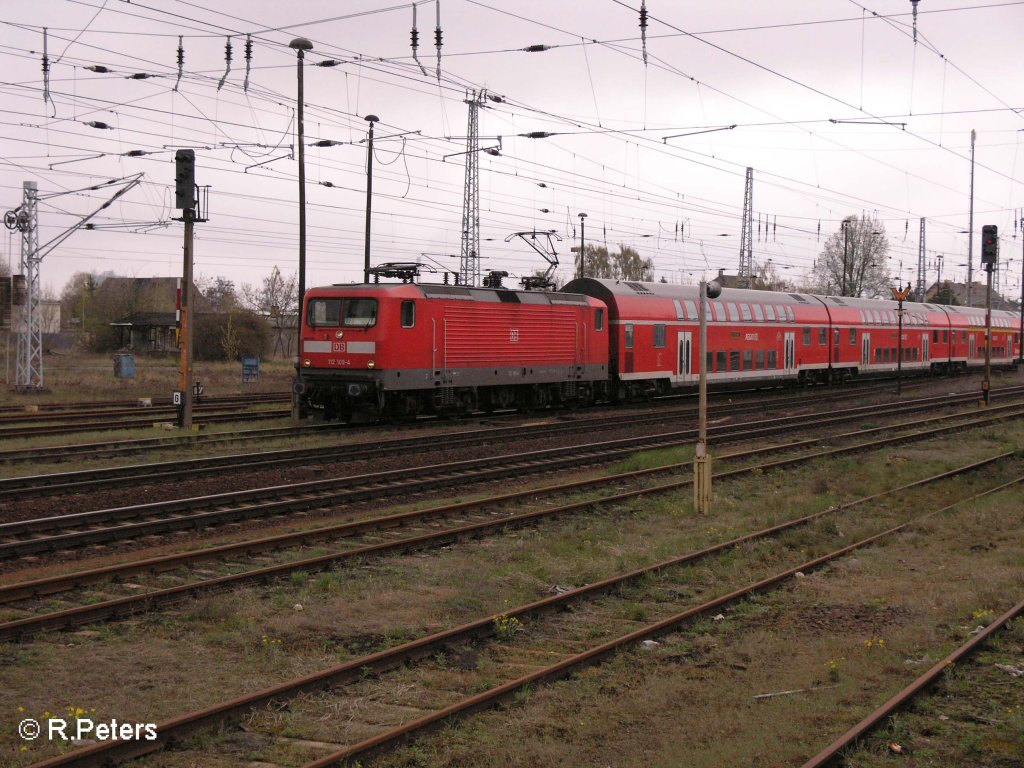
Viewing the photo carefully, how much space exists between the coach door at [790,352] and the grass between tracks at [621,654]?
81.0 ft

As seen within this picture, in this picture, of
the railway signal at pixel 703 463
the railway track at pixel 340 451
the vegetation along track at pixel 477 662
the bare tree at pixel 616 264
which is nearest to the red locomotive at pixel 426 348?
the railway track at pixel 340 451

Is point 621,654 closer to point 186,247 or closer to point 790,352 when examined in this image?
point 186,247

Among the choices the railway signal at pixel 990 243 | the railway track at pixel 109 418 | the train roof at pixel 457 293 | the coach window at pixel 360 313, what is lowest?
the railway track at pixel 109 418

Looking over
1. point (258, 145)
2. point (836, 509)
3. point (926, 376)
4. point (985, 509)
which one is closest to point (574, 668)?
point (836, 509)

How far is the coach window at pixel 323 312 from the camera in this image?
2298 cm

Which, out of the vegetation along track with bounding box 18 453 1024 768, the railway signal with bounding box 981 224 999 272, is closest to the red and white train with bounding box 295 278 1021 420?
the vegetation along track with bounding box 18 453 1024 768

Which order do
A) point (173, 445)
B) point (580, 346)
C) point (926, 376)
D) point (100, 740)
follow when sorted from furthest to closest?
point (926, 376) < point (580, 346) < point (173, 445) < point (100, 740)

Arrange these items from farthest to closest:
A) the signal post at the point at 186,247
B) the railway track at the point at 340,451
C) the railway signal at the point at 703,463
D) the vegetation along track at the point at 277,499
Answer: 1. the signal post at the point at 186,247
2. the railway track at the point at 340,451
3. the railway signal at the point at 703,463
4. the vegetation along track at the point at 277,499

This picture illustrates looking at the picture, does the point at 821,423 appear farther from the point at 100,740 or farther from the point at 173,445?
the point at 100,740

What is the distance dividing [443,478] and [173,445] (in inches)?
263

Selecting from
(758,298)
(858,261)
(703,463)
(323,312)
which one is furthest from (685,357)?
(858,261)

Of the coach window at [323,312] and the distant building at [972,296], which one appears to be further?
the distant building at [972,296]

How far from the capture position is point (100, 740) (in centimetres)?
574

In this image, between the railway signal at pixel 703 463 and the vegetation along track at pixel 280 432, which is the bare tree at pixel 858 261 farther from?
the railway signal at pixel 703 463
